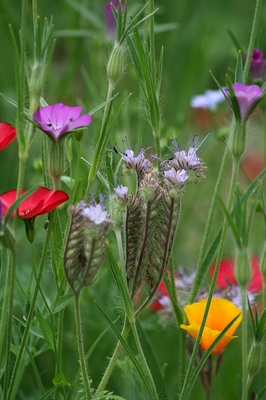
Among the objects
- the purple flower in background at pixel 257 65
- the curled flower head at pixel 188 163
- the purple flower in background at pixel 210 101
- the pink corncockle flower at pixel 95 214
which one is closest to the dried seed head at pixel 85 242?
the pink corncockle flower at pixel 95 214

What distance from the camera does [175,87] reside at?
6.48 feet

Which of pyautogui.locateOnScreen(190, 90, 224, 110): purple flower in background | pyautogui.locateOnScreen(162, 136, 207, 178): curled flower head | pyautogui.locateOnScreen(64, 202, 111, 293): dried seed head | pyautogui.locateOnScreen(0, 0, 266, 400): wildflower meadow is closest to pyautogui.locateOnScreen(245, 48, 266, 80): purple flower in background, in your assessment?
pyautogui.locateOnScreen(0, 0, 266, 400): wildflower meadow

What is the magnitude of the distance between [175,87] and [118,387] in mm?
1084

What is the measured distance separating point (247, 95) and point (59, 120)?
7.2 inches

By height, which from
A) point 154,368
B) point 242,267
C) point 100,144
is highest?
point 100,144

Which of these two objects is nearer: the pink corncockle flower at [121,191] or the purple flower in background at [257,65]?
the pink corncockle flower at [121,191]

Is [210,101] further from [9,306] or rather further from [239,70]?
[9,306]

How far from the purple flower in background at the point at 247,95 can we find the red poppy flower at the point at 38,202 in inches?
7.4

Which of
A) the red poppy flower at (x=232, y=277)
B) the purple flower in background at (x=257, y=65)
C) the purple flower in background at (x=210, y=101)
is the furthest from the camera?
the purple flower in background at (x=210, y=101)

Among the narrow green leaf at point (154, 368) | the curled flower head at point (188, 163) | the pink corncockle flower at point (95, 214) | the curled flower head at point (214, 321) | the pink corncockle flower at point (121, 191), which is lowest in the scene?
the narrow green leaf at point (154, 368)

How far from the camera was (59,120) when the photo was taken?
0.76 metres

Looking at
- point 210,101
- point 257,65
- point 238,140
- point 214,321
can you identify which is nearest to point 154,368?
point 214,321

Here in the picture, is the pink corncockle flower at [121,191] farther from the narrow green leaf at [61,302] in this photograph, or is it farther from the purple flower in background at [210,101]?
the purple flower in background at [210,101]

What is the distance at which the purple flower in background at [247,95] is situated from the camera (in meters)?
0.73
